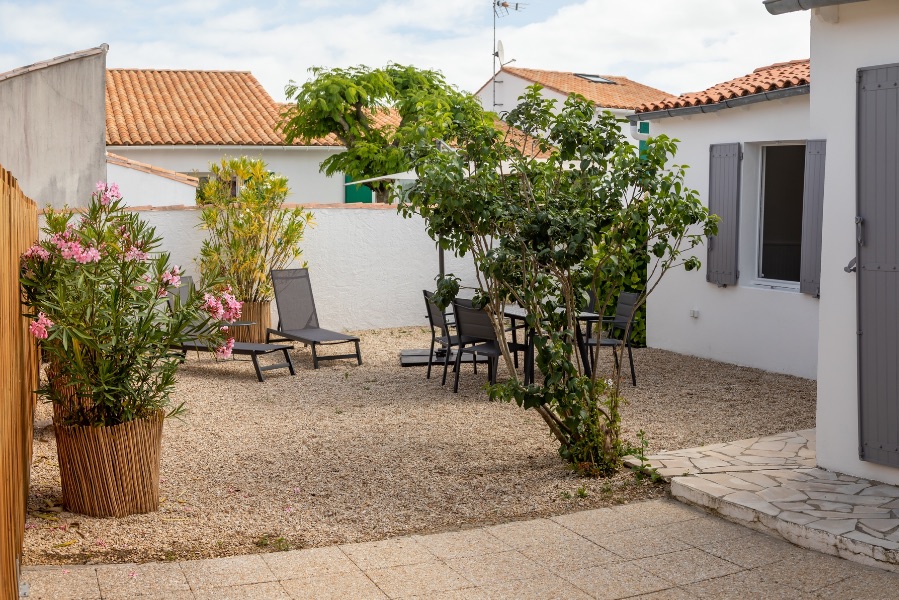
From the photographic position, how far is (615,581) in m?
4.46

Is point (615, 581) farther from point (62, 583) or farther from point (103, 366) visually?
point (103, 366)

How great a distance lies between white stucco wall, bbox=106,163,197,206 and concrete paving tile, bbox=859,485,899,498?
51.1 ft

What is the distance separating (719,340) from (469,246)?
530cm

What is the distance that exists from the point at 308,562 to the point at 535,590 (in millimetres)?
1118

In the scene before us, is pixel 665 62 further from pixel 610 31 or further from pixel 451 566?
pixel 451 566

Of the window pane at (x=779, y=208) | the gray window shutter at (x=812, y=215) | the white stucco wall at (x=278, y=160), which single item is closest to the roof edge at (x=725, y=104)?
the gray window shutter at (x=812, y=215)

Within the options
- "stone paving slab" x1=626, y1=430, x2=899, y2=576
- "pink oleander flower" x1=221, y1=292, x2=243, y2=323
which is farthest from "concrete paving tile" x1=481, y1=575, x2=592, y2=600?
"pink oleander flower" x1=221, y1=292, x2=243, y2=323

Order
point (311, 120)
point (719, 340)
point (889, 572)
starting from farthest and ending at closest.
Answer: point (311, 120), point (719, 340), point (889, 572)

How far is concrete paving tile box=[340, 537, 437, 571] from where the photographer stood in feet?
15.5

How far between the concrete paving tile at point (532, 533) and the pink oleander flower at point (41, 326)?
2.50m

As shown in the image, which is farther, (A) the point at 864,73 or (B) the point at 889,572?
(A) the point at 864,73

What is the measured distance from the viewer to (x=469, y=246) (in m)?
6.42

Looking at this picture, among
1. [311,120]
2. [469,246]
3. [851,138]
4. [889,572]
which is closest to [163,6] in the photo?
[311,120]

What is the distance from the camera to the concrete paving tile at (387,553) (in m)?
4.71
